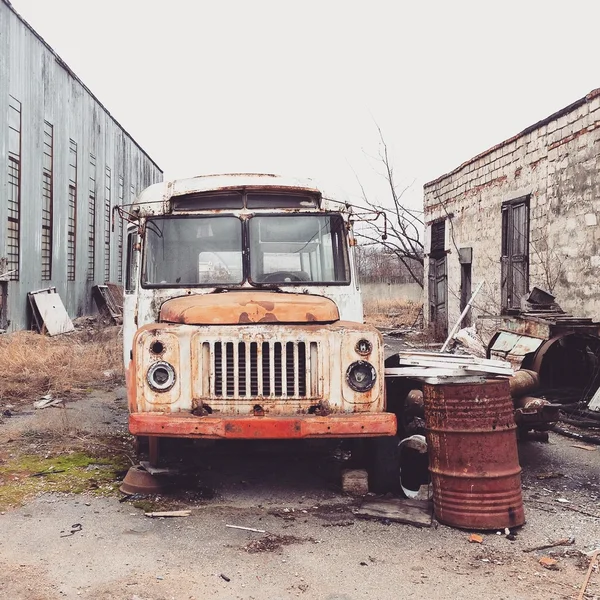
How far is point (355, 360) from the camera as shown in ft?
16.9

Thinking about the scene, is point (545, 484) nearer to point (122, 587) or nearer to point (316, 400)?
point (316, 400)

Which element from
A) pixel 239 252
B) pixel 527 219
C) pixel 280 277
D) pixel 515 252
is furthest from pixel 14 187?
pixel 280 277

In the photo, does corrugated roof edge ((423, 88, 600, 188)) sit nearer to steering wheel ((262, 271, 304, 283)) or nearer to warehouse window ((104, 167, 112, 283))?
steering wheel ((262, 271, 304, 283))

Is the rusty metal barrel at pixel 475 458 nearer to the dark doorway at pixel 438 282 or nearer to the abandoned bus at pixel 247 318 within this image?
the abandoned bus at pixel 247 318

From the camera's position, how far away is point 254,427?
16.1ft

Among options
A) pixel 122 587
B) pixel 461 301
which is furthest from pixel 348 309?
pixel 461 301

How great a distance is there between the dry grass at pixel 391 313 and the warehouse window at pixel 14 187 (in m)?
10.5

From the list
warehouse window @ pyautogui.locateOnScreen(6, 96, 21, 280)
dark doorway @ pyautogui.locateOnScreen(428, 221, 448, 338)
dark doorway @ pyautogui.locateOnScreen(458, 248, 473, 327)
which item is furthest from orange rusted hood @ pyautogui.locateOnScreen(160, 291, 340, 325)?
dark doorway @ pyautogui.locateOnScreen(428, 221, 448, 338)

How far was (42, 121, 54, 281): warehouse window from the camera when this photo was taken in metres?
17.4

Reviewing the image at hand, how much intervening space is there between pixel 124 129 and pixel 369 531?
2504cm

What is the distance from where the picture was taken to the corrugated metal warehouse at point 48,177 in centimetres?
1464

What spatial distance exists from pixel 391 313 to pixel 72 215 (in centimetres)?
1256

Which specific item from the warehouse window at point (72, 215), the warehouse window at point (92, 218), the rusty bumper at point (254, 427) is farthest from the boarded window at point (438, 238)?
the rusty bumper at point (254, 427)

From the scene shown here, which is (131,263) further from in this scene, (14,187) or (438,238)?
(438,238)
